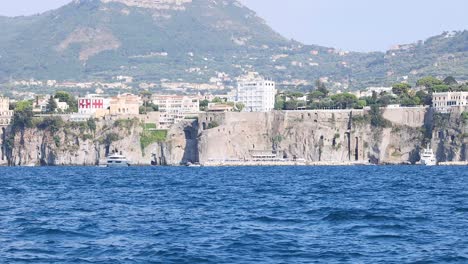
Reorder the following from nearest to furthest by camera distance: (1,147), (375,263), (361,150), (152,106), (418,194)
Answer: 1. (375,263)
2. (418,194)
3. (361,150)
4. (1,147)
5. (152,106)

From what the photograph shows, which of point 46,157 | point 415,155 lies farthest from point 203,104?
point 415,155

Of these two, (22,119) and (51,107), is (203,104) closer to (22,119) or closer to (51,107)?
(51,107)

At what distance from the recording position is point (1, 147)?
147500 mm

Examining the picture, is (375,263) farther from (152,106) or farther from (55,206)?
(152,106)

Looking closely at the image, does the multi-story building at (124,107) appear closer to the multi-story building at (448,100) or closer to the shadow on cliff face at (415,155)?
the shadow on cliff face at (415,155)

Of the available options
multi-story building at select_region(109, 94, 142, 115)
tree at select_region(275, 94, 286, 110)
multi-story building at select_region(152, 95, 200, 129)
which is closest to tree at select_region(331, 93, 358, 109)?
tree at select_region(275, 94, 286, 110)

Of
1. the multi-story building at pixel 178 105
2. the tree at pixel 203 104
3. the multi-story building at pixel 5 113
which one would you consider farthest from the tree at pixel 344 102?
the multi-story building at pixel 5 113

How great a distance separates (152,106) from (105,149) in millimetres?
28777

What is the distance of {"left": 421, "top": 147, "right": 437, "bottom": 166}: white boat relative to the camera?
12576 centimetres

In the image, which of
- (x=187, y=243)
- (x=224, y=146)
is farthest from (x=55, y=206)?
(x=224, y=146)

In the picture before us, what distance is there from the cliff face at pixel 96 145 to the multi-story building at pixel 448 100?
92.6ft

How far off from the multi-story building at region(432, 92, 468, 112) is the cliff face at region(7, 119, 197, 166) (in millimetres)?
28232

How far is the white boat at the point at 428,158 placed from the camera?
126 meters

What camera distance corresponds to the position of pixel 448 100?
135625 mm
